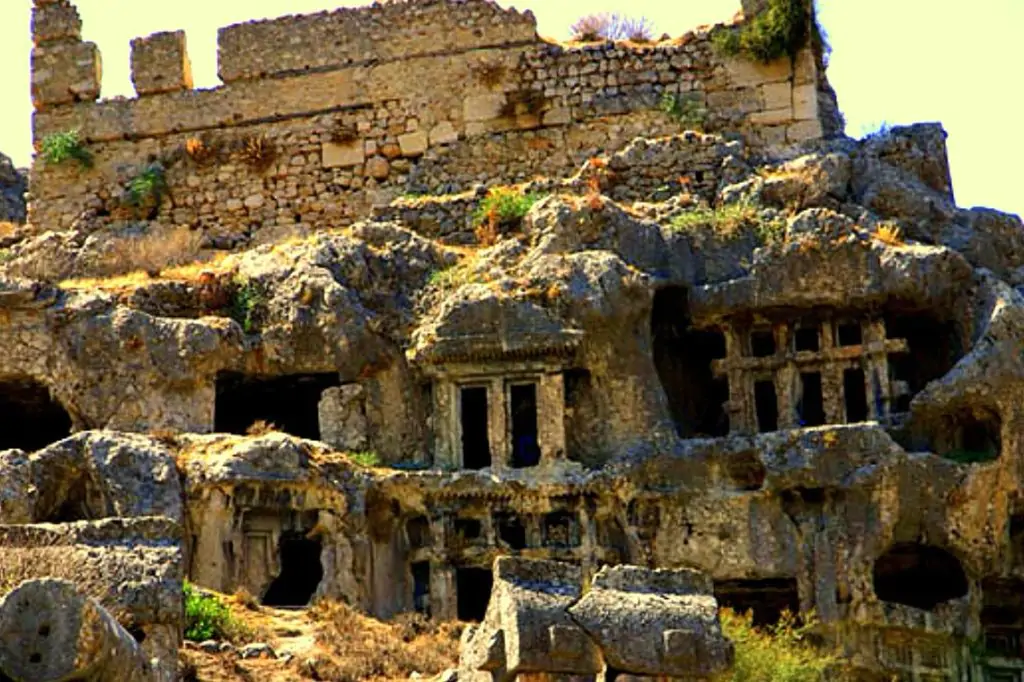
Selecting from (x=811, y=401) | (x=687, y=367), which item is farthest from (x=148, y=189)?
(x=811, y=401)

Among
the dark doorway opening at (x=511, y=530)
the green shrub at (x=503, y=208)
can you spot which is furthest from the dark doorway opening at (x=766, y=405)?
the green shrub at (x=503, y=208)

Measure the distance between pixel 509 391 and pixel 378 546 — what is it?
2638mm

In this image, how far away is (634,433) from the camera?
27078 mm

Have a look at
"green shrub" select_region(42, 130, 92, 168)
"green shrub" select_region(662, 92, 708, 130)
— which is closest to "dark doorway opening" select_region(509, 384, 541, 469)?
"green shrub" select_region(662, 92, 708, 130)

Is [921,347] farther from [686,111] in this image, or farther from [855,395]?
[686,111]

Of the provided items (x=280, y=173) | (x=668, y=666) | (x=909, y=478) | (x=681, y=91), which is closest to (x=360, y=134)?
(x=280, y=173)

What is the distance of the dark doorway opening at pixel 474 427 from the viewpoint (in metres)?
27.6

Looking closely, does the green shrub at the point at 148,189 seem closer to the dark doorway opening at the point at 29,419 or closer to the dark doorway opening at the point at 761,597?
the dark doorway opening at the point at 29,419

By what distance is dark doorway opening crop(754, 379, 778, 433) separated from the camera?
93.6 feet

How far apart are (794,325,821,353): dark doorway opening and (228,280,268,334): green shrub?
7.11 m

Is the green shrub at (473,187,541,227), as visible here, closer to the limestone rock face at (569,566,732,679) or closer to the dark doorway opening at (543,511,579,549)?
the dark doorway opening at (543,511,579,549)

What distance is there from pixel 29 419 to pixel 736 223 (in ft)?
33.0

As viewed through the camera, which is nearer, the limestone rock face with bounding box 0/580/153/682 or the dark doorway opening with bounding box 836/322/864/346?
the limestone rock face with bounding box 0/580/153/682

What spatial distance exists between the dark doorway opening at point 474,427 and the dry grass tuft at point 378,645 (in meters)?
3.19
